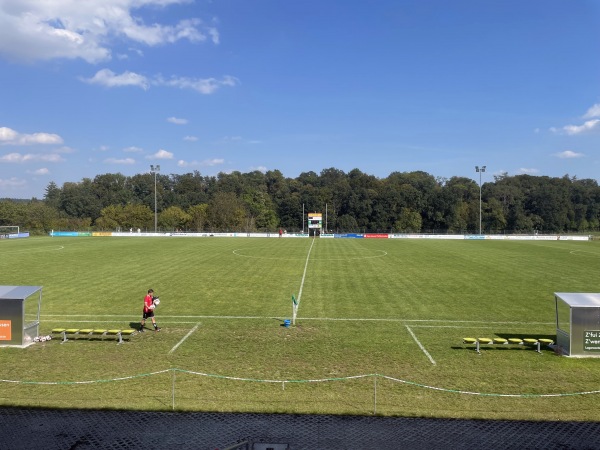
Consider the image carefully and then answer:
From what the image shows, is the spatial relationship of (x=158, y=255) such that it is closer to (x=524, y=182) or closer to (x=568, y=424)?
(x=568, y=424)

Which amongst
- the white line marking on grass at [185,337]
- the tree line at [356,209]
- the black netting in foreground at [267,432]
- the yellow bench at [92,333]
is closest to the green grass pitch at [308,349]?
the white line marking on grass at [185,337]

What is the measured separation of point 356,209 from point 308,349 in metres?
115

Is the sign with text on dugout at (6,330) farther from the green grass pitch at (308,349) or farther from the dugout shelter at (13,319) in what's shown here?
the green grass pitch at (308,349)

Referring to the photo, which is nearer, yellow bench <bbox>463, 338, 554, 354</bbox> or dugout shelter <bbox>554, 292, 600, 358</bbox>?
dugout shelter <bbox>554, 292, 600, 358</bbox>

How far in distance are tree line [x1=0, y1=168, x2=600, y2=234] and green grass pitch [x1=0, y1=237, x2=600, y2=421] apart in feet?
275

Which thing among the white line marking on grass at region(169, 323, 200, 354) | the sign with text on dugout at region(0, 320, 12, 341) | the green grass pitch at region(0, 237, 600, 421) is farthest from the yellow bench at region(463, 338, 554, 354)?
the sign with text on dugout at region(0, 320, 12, 341)

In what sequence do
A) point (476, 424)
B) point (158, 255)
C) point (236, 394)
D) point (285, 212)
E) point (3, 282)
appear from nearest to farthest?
point (476, 424) → point (236, 394) → point (3, 282) → point (158, 255) → point (285, 212)

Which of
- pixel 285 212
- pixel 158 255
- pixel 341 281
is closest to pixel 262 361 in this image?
pixel 341 281

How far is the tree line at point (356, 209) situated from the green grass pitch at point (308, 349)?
8379 cm

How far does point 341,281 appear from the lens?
1240 inches

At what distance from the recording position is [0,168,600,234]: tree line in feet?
398

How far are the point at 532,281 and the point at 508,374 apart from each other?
2072 cm

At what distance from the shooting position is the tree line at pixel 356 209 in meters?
121

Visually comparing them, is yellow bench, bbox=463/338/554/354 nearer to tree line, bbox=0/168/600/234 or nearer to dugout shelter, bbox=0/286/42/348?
dugout shelter, bbox=0/286/42/348
